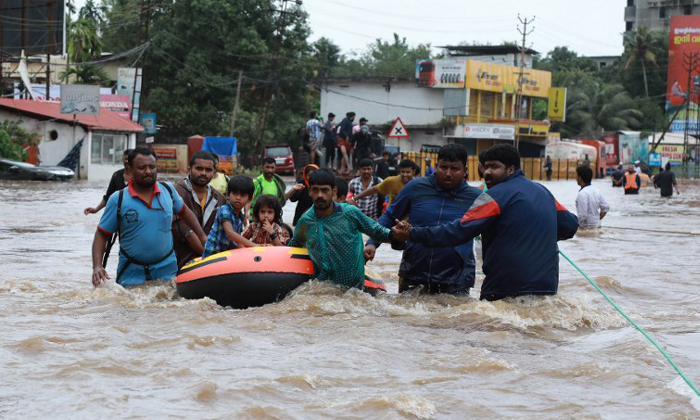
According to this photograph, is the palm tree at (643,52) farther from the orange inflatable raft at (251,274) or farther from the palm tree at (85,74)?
the orange inflatable raft at (251,274)

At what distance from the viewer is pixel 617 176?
1863 inches

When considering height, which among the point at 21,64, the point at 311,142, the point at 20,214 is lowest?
the point at 20,214

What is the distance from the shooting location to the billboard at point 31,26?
170ft

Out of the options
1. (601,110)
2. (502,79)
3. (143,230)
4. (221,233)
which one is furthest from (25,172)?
(601,110)

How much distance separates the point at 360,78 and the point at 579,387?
58.3 metres

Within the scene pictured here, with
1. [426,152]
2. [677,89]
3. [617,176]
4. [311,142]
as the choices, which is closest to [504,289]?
[311,142]

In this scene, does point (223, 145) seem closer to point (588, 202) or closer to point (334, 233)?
point (588, 202)

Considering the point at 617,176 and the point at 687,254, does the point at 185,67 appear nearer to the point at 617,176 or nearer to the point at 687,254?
the point at 617,176

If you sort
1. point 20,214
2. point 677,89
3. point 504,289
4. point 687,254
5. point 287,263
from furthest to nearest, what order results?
point 677,89
point 20,214
point 687,254
point 287,263
point 504,289

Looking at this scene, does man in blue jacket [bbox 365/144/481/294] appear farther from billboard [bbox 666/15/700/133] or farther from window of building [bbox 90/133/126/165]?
billboard [bbox 666/15/700/133]

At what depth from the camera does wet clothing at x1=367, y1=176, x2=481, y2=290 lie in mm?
7922

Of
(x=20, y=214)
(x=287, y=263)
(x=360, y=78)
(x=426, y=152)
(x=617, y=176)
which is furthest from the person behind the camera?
(x=360, y=78)

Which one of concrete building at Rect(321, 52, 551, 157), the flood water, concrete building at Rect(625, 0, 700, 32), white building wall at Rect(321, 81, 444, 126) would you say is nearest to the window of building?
white building wall at Rect(321, 81, 444, 126)

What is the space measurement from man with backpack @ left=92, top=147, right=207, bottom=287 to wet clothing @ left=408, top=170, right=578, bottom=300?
6.94 ft
